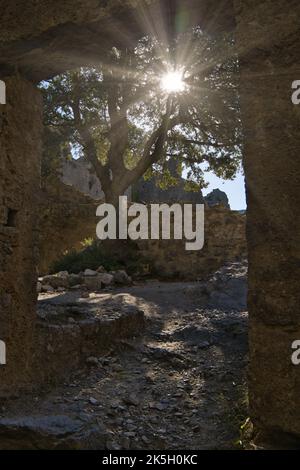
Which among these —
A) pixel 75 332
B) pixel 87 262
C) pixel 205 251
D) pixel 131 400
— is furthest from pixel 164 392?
pixel 205 251

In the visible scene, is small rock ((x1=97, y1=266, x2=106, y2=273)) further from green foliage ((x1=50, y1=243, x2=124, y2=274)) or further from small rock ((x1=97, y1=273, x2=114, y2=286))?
small rock ((x1=97, y1=273, x2=114, y2=286))

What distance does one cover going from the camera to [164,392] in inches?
147

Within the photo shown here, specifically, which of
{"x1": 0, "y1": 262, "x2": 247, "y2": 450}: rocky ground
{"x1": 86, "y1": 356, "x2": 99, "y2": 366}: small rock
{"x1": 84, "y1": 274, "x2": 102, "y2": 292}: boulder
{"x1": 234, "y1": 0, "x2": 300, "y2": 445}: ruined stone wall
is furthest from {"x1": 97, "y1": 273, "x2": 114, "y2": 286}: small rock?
{"x1": 234, "y1": 0, "x2": 300, "y2": 445}: ruined stone wall

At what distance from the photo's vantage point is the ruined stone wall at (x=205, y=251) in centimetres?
1052

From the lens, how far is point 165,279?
1038 cm

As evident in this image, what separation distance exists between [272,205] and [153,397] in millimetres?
2090

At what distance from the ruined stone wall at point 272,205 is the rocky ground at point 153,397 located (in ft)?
2.02

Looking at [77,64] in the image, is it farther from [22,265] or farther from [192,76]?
[192,76]

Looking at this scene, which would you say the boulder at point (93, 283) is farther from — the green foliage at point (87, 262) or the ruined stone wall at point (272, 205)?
the ruined stone wall at point (272, 205)

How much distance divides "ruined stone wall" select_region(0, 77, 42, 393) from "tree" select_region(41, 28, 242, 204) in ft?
20.1

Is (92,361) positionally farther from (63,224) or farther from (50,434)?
(63,224)

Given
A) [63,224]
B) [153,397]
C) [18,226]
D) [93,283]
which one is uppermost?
[63,224]

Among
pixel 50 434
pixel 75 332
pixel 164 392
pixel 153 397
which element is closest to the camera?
pixel 50 434
